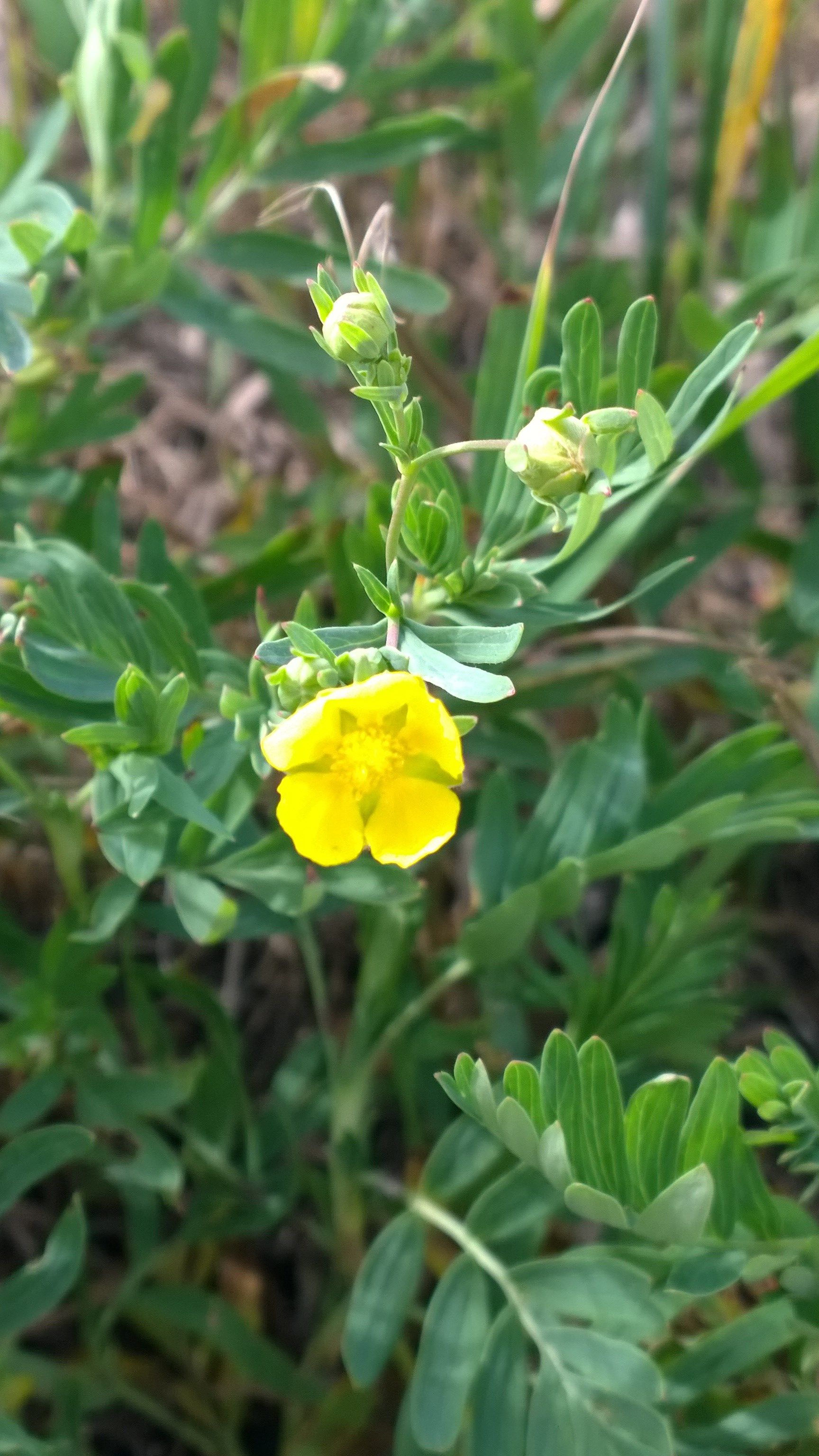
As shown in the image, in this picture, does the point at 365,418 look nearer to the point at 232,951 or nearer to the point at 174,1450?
the point at 232,951

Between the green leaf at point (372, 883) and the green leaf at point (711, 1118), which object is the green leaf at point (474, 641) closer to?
the green leaf at point (372, 883)

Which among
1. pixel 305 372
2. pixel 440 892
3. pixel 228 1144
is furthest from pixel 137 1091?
pixel 305 372

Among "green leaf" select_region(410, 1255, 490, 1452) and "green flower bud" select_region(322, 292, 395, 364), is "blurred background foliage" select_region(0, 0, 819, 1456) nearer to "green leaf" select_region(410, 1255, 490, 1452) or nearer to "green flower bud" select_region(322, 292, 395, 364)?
"green leaf" select_region(410, 1255, 490, 1452)

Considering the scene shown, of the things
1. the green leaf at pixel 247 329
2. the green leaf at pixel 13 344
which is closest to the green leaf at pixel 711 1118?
the green leaf at pixel 13 344

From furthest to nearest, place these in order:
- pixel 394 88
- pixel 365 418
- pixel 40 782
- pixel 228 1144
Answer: pixel 365 418, pixel 394 88, pixel 228 1144, pixel 40 782

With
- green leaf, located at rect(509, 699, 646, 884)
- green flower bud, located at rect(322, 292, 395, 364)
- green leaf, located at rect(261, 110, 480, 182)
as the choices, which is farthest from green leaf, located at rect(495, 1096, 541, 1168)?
green leaf, located at rect(261, 110, 480, 182)

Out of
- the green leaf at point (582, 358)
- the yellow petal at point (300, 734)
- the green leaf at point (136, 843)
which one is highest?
the green leaf at point (582, 358)

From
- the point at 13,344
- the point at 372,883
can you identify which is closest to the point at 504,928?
the point at 372,883
